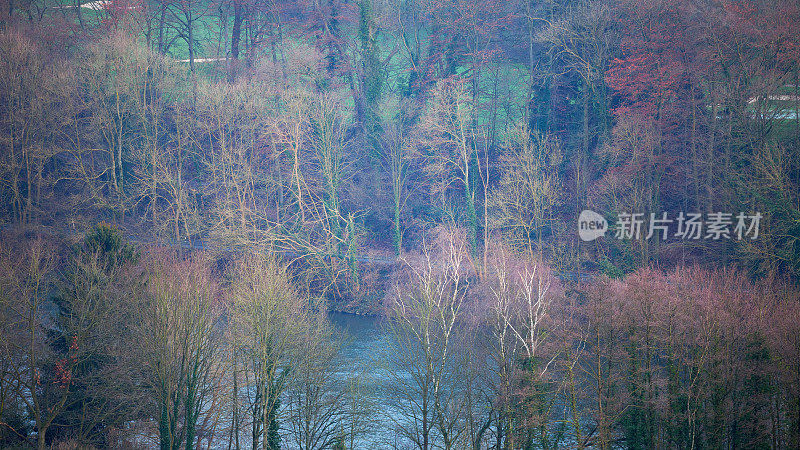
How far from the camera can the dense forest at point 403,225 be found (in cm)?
2184

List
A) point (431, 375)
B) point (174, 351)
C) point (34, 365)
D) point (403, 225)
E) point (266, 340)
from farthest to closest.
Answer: point (403, 225) < point (431, 375) < point (266, 340) < point (34, 365) < point (174, 351)

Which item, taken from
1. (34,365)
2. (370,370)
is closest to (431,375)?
(370,370)

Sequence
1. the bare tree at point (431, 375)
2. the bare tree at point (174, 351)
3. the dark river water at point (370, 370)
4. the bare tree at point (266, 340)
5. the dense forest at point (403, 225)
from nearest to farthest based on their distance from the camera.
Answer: the bare tree at point (174, 351) → the dense forest at point (403, 225) → the bare tree at point (266, 340) → the bare tree at point (431, 375) → the dark river water at point (370, 370)

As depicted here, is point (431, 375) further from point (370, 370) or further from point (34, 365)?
point (34, 365)

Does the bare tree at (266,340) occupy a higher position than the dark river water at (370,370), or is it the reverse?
the bare tree at (266,340)

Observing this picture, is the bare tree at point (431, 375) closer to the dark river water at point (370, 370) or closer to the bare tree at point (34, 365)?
the dark river water at point (370, 370)

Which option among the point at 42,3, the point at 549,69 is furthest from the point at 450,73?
the point at 42,3

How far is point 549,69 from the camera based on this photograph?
42094 mm

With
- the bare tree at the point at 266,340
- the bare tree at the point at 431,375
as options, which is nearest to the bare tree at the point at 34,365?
the bare tree at the point at 266,340

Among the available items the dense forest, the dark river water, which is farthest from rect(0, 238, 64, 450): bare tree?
the dark river water

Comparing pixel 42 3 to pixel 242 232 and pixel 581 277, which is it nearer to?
pixel 242 232

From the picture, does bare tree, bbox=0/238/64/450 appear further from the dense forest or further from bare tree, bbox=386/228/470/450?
bare tree, bbox=386/228/470/450

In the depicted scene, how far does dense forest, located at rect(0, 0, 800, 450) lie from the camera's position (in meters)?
21.8

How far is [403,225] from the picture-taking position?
43.1 m
